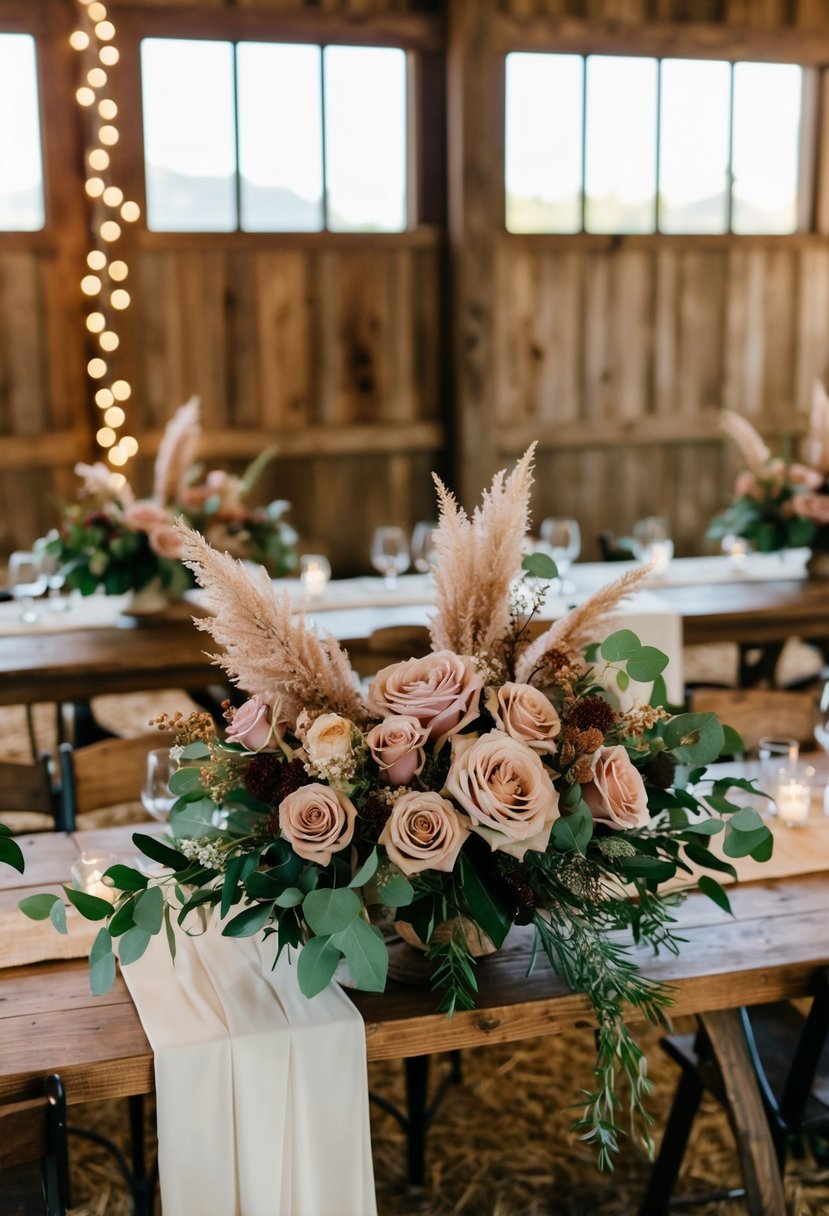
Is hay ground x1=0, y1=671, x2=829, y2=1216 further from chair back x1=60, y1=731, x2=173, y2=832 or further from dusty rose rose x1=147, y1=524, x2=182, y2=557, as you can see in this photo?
dusty rose rose x1=147, y1=524, x2=182, y2=557

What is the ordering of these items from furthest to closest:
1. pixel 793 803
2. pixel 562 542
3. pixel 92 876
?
pixel 562 542 → pixel 793 803 → pixel 92 876

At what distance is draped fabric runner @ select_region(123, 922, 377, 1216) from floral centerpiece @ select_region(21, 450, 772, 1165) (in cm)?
10

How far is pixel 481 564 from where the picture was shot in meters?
1.61

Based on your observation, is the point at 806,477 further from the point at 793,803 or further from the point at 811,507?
the point at 793,803

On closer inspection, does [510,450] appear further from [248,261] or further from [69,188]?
[69,188]

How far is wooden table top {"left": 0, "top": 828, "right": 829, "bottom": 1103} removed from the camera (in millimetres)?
1526

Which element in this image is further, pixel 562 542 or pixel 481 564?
pixel 562 542

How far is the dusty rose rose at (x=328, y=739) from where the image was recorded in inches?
60.1

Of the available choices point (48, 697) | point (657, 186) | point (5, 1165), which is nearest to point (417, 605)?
point (48, 697)

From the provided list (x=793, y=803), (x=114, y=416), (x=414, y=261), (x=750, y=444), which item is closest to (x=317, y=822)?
(x=793, y=803)

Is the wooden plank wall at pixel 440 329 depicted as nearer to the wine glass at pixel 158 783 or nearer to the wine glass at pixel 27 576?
the wine glass at pixel 27 576

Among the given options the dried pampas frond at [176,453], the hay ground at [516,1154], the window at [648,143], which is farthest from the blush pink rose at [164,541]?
the window at [648,143]

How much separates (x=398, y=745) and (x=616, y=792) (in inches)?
10.4

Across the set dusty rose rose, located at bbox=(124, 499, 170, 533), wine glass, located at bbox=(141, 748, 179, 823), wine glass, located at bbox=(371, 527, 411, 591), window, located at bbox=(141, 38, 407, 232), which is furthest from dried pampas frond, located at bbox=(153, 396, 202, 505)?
window, located at bbox=(141, 38, 407, 232)
